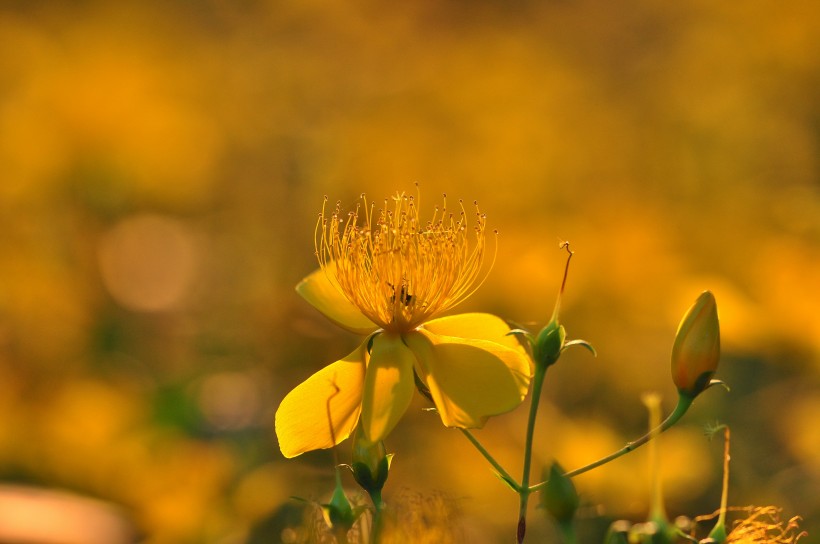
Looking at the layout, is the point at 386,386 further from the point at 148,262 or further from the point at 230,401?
the point at 148,262

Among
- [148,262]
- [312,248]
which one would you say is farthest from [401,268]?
[148,262]

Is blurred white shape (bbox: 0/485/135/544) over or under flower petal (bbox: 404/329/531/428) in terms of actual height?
under

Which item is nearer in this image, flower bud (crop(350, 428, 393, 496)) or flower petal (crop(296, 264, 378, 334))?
flower bud (crop(350, 428, 393, 496))

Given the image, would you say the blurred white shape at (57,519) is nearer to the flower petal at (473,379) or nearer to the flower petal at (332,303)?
the flower petal at (332,303)

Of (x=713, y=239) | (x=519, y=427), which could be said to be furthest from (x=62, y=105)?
(x=713, y=239)

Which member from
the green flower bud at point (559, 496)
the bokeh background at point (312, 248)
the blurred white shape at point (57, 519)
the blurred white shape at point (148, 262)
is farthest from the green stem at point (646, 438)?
the blurred white shape at point (148, 262)

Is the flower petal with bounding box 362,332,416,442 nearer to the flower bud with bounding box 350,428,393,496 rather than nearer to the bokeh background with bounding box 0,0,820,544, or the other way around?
the flower bud with bounding box 350,428,393,496

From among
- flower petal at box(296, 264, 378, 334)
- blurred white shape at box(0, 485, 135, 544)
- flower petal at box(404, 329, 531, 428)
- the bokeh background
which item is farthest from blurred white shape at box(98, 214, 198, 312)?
flower petal at box(404, 329, 531, 428)
